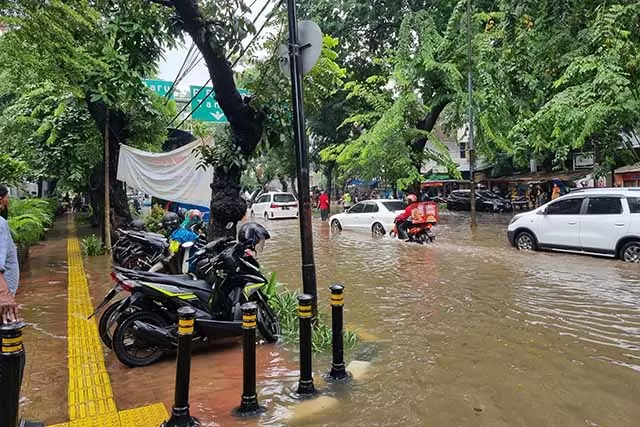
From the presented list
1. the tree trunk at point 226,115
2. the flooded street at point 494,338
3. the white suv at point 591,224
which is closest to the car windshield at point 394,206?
the white suv at point 591,224

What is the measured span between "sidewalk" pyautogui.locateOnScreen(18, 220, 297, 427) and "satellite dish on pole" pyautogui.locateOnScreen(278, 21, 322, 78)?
3.10 m

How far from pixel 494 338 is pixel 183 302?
136 inches

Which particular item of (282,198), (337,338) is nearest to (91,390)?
(337,338)

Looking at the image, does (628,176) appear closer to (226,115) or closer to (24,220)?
(226,115)

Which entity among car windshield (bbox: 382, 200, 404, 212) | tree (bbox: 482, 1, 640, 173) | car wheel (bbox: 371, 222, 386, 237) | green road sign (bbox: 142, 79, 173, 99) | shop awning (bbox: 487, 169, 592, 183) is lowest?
car wheel (bbox: 371, 222, 386, 237)

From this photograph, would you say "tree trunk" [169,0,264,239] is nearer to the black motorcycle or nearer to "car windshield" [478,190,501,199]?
the black motorcycle

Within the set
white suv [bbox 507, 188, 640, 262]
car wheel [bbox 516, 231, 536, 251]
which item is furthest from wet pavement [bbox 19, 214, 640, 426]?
car wheel [bbox 516, 231, 536, 251]

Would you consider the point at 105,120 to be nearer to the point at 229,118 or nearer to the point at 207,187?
the point at 207,187

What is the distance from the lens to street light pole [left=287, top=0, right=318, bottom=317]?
530 centimetres

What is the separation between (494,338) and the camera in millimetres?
5645

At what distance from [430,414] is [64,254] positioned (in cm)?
1327

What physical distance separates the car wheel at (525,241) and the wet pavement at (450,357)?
8.70 ft

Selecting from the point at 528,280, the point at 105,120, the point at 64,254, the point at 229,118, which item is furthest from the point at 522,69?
the point at 64,254

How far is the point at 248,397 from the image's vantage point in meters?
3.86
